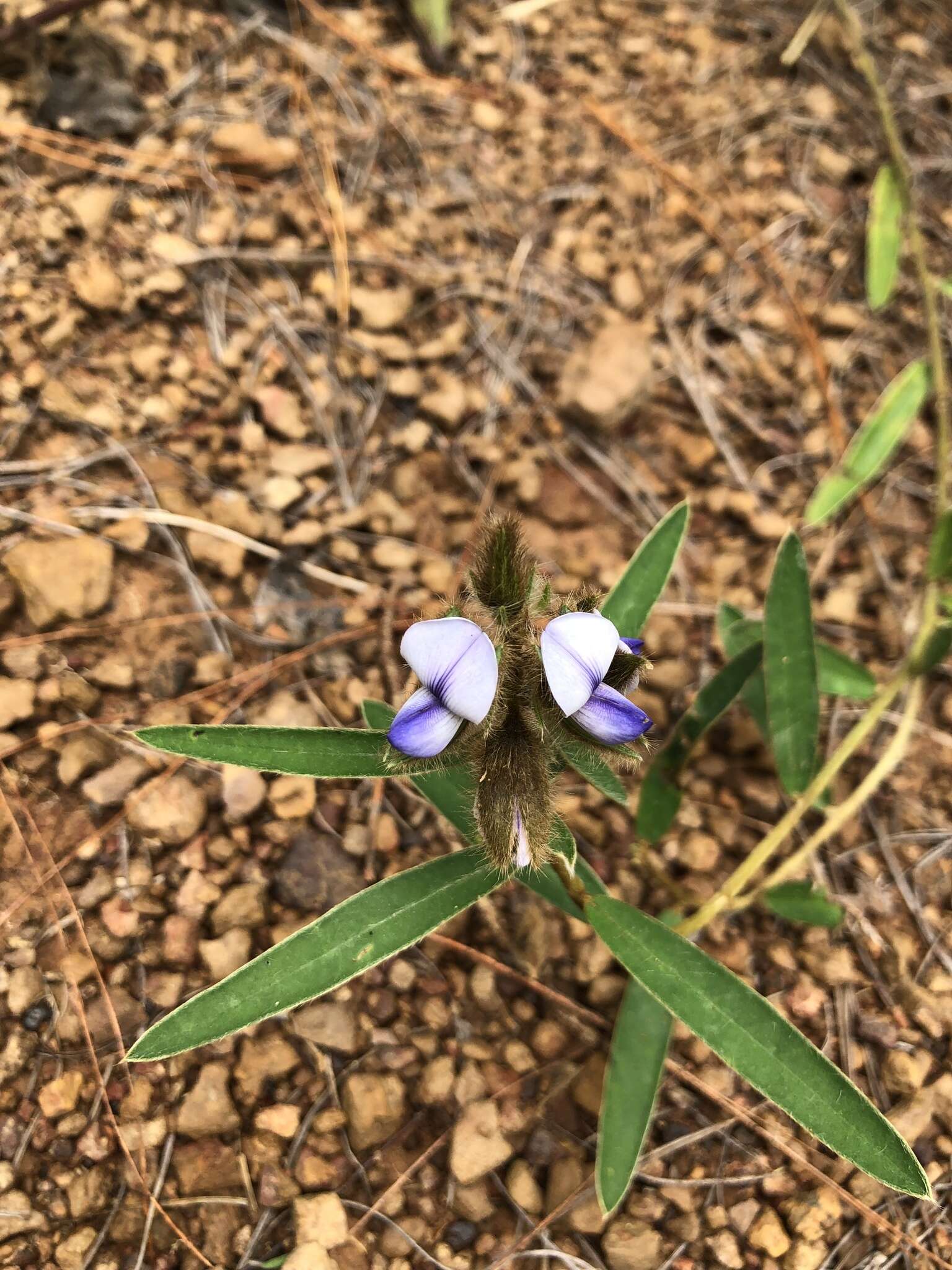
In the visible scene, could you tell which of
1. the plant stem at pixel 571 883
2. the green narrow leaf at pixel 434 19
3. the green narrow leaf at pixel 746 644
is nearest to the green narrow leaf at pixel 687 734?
the green narrow leaf at pixel 746 644

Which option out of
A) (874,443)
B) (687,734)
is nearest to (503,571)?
(687,734)

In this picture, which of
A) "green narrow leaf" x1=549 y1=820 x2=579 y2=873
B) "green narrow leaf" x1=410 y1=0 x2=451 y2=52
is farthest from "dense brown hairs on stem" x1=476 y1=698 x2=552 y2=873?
"green narrow leaf" x1=410 y1=0 x2=451 y2=52

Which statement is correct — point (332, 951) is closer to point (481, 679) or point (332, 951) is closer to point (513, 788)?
point (513, 788)

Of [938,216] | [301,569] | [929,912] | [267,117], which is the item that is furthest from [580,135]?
[929,912]

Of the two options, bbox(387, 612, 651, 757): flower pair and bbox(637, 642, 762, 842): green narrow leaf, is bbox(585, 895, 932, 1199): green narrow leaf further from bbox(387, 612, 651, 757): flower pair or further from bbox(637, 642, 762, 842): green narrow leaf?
bbox(387, 612, 651, 757): flower pair

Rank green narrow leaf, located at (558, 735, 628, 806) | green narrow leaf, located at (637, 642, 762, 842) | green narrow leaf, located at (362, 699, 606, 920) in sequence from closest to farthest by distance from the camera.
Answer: green narrow leaf, located at (558, 735, 628, 806), green narrow leaf, located at (362, 699, 606, 920), green narrow leaf, located at (637, 642, 762, 842)

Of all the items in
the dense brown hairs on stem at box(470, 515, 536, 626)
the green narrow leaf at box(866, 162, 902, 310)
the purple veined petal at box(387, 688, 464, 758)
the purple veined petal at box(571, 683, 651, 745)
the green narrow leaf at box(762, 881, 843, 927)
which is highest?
the green narrow leaf at box(866, 162, 902, 310)

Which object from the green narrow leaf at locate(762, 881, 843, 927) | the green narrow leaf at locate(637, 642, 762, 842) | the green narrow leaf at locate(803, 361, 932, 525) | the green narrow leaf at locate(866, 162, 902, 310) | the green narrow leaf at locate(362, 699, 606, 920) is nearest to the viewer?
the green narrow leaf at locate(362, 699, 606, 920)
